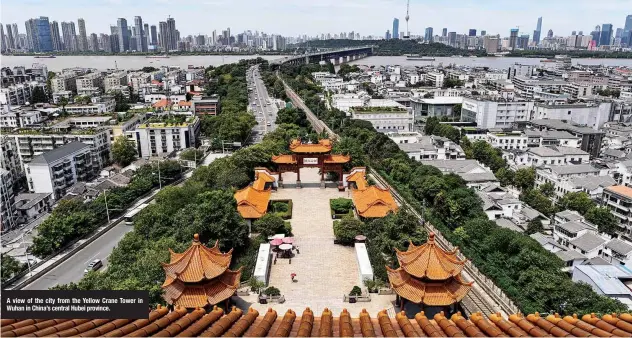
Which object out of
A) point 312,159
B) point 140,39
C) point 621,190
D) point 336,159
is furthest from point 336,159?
point 140,39

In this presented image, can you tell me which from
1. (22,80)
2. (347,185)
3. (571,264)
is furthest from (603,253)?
(22,80)

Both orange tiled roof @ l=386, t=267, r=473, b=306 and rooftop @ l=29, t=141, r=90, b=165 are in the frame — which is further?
rooftop @ l=29, t=141, r=90, b=165

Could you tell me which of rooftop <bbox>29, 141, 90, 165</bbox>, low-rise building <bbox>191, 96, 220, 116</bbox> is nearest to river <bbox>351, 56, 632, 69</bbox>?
low-rise building <bbox>191, 96, 220, 116</bbox>

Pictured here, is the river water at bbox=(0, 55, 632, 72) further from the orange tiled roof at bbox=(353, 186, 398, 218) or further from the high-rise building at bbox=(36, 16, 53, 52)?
the orange tiled roof at bbox=(353, 186, 398, 218)

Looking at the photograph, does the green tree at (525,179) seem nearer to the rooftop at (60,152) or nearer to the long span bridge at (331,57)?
the rooftop at (60,152)

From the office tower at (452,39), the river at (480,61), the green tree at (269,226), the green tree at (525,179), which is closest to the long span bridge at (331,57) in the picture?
the river at (480,61)

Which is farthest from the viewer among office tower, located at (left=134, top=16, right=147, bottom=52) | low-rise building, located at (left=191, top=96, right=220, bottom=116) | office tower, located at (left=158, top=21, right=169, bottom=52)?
office tower, located at (left=158, top=21, right=169, bottom=52)

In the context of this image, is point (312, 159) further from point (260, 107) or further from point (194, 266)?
point (260, 107)
